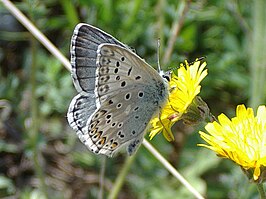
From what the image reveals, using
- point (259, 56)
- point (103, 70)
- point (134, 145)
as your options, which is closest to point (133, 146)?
point (134, 145)

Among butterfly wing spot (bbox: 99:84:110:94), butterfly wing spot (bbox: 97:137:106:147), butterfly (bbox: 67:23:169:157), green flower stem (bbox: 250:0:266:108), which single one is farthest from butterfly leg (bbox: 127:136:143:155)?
green flower stem (bbox: 250:0:266:108)

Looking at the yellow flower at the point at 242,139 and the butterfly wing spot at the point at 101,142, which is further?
the butterfly wing spot at the point at 101,142

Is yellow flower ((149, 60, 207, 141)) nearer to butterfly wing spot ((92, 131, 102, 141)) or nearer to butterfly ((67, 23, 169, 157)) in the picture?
butterfly ((67, 23, 169, 157))

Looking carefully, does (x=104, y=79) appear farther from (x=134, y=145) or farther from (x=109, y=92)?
(x=134, y=145)

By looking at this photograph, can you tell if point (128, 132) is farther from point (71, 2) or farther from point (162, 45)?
point (71, 2)

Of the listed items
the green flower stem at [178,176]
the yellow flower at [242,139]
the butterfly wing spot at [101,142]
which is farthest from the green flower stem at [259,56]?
the butterfly wing spot at [101,142]

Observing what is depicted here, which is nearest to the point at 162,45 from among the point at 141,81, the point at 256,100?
the point at 256,100

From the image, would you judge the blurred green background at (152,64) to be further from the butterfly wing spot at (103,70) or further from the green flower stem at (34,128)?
the butterfly wing spot at (103,70)
